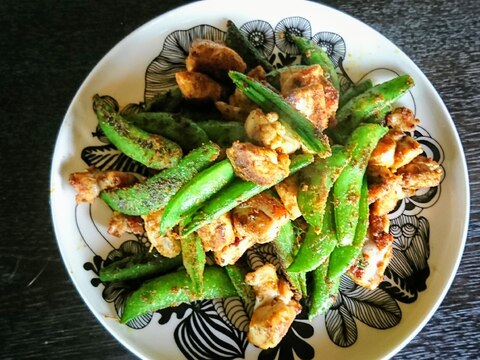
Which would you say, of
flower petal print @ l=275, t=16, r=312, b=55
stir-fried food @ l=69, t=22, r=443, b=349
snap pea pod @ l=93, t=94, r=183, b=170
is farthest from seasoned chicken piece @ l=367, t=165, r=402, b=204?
snap pea pod @ l=93, t=94, r=183, b=170

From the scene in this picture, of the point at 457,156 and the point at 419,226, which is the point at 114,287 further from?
the point at 457,156

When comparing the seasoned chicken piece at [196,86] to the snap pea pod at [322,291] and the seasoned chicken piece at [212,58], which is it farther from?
the snap pea pod at [322,291]

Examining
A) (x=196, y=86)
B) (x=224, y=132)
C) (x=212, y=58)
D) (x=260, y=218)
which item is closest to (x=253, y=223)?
(x=260, y=218)

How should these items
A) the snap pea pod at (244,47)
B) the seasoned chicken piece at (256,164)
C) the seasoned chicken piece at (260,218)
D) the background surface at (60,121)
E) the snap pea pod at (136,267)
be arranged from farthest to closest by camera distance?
the background surface at (60,121) → the snap pea pod at (244,47) → the snap pea pod at (136,267) → the seasoned chicken piece at (260,218) → the seasoned chicken piece at (256,164)

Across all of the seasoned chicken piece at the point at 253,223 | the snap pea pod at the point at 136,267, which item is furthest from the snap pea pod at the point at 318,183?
the snap pea pod at the point at 136,267

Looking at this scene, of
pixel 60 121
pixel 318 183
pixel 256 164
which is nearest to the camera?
pixel 256 164

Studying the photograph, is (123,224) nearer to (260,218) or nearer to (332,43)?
(260,218)
